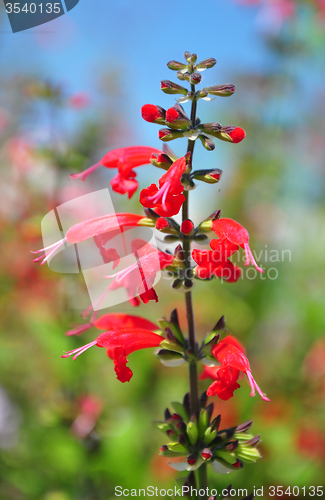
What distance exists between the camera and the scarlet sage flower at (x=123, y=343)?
40.6 inches

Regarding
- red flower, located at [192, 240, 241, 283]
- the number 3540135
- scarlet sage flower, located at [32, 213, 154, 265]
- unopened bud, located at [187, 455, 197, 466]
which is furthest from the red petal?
the number 3540135

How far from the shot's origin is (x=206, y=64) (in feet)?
3.34

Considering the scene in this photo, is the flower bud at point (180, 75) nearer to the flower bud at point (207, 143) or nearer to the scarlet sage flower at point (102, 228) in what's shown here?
the flower bud at point (207, 143)

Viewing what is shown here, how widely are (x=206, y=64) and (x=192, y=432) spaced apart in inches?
39.5

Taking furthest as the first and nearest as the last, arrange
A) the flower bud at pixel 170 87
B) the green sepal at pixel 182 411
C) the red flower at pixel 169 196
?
the green sepal at pixel 182 411
the flower bud at pixel 170 87
the red flower at pixel 169 196

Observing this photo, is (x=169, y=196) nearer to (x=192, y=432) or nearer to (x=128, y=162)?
(x=128, y=162)

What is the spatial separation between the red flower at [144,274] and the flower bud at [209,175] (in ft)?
0.77

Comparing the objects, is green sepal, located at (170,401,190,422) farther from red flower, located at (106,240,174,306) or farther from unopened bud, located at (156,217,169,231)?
unopened bud, located at (156,217,169,231)

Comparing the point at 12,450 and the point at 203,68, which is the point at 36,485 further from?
the point at 203,68

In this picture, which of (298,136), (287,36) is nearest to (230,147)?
(298,136)

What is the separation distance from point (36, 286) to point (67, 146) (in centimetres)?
112

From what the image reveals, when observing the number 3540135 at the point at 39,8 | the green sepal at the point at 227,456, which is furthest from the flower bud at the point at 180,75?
the number 3540135 at the point at 39,8

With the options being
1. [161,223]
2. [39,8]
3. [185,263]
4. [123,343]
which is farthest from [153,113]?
[39,8]

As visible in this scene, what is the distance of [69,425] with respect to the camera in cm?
217
